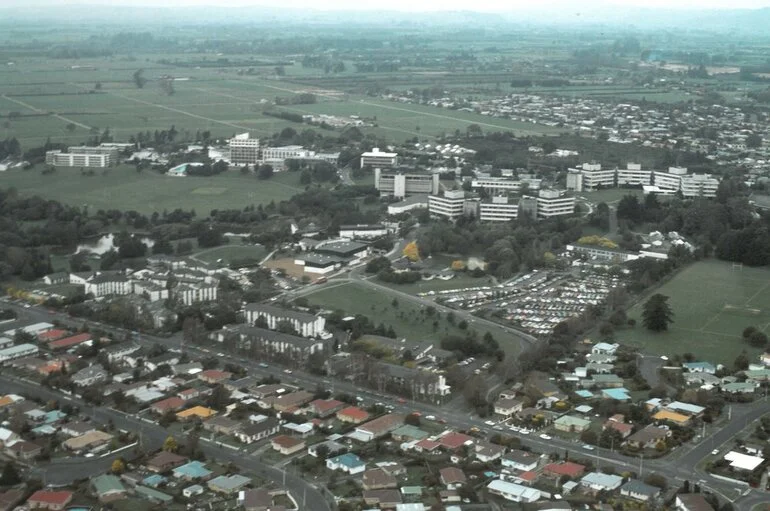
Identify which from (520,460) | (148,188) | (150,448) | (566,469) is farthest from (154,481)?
(148,188)

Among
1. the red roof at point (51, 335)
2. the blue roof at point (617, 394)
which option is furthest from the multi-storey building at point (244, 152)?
the blue roof at point (617, 394)

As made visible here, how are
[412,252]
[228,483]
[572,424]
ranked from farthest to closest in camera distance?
[412,252]
[572,424]
[228,483]

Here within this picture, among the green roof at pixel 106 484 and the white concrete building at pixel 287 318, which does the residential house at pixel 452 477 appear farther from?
the white concrete building at pixel 287 318

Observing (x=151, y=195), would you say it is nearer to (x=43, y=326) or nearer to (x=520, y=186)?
(x=520, y=186)

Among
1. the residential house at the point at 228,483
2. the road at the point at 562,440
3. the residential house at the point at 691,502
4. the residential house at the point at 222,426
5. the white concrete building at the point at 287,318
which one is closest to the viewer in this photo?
the residential house at the point at 691,502

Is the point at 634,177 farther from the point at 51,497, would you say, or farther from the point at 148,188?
the point at 51,497

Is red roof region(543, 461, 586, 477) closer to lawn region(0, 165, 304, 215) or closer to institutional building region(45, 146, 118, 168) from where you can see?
lawn region(0, 165, 304, 215)
